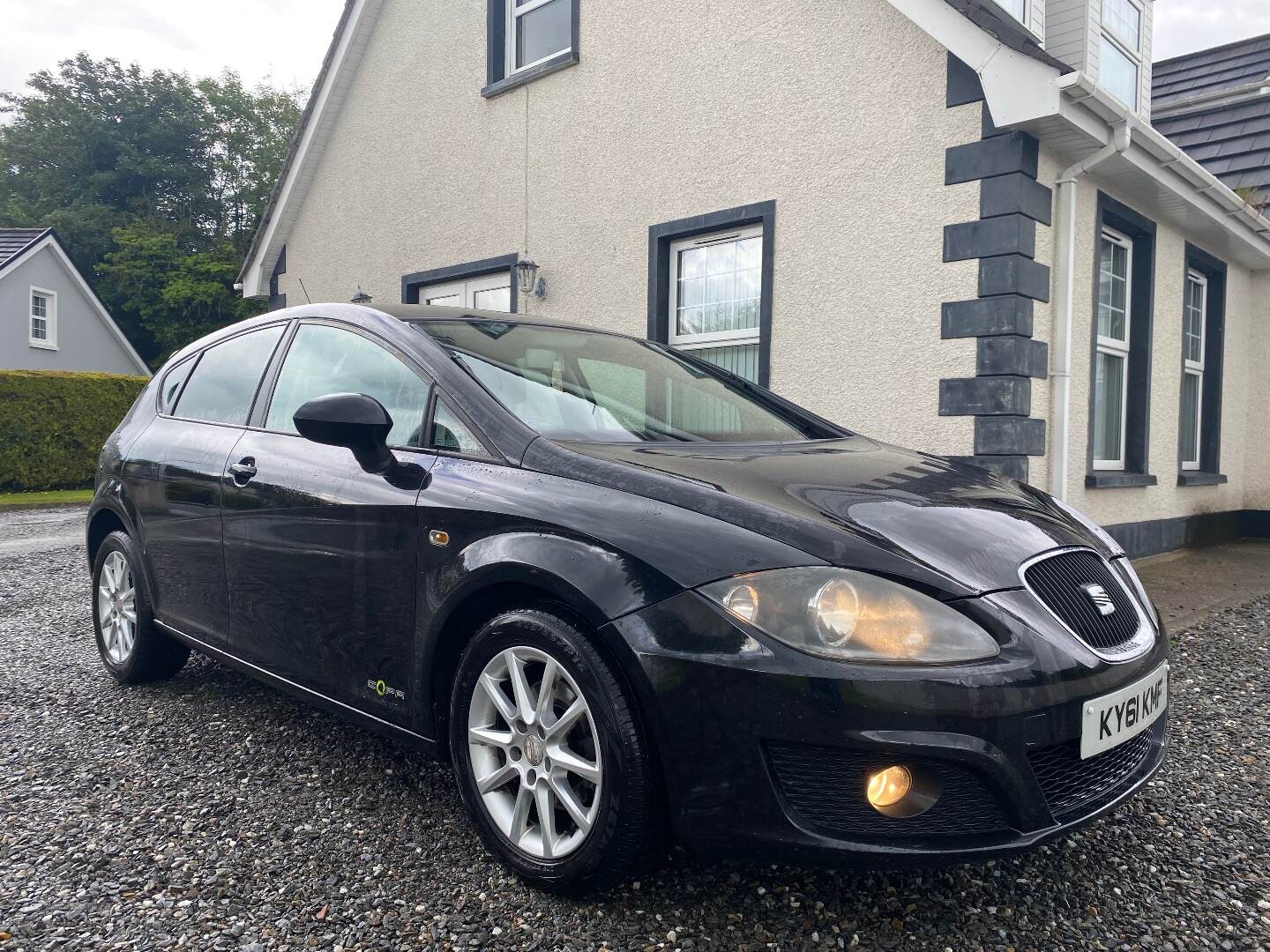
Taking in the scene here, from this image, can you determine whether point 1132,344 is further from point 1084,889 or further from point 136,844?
point 136,844

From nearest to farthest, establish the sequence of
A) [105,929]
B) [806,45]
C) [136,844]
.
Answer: [105,929], [136,844], [806,45]

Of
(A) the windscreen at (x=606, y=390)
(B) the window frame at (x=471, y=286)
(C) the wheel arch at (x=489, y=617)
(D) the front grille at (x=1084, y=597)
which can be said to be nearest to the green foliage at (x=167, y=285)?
(B) the window frame at (x=471, y=286)

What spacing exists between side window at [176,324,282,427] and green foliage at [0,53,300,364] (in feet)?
105

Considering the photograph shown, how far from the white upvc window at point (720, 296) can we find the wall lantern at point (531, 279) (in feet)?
4.98

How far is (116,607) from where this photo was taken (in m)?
4.10

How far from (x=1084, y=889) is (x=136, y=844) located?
2.44 m

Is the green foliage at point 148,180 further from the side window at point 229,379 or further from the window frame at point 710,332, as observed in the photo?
the side window at point 229,379

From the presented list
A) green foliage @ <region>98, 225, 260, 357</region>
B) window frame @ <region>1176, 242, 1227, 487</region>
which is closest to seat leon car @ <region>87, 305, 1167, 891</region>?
window frame @ <region>1176, 242, 1227, 487</region>

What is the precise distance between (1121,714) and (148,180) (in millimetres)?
42376

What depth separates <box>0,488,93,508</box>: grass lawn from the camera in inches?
536

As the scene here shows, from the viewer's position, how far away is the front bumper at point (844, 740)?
192 cm

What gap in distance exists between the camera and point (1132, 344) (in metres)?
8.03

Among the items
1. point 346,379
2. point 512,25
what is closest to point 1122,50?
point 512,25

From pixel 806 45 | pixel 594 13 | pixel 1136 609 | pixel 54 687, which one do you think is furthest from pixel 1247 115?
pixel 54 687
